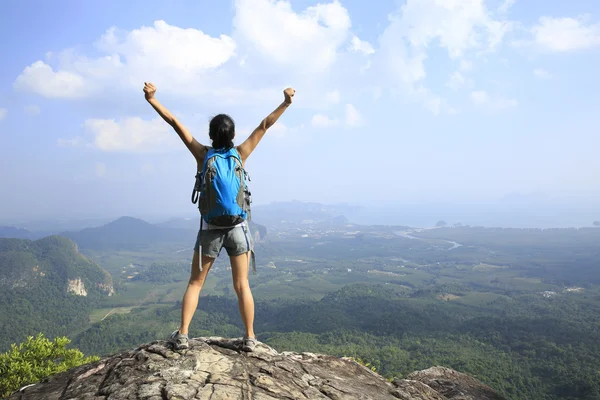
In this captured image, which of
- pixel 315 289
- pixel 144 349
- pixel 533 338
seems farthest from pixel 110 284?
pixel 144 349

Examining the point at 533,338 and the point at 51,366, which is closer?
the point at 51,366

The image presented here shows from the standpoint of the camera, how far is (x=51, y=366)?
1716 centimetres

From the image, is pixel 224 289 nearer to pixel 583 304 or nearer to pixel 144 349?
pixel 583 304

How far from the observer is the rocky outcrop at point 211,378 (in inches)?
166

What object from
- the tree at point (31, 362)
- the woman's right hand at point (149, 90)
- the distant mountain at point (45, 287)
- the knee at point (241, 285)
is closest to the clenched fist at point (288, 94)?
the woman's right hand at point (149, 90)

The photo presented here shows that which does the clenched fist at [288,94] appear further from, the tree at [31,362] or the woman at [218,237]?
the tree at [31,362]

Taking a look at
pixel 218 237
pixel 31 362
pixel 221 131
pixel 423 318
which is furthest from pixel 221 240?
pixel 423 318

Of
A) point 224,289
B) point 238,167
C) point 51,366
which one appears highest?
point 238,167

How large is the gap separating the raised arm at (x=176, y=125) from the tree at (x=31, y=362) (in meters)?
14.2

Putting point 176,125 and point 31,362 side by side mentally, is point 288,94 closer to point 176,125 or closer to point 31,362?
point 176,125

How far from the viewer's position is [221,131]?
4.94m

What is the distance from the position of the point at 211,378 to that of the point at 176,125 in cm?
346

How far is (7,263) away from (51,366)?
568 feet

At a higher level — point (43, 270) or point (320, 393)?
point (320, 393)
